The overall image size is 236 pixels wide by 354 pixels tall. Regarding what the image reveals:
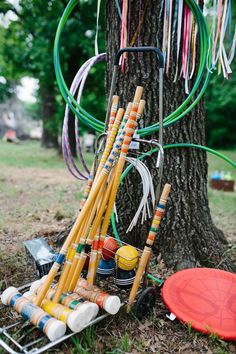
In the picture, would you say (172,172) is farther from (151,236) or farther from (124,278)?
(124,278)

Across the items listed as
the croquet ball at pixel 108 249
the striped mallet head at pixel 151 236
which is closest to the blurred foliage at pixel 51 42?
the croquet ball at pixel 108 249

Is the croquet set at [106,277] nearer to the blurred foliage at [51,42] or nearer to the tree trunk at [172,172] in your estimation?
the tree trunk at [172,172]

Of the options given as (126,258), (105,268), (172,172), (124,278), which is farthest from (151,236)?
(172,172)

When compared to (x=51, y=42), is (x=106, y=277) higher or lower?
lower

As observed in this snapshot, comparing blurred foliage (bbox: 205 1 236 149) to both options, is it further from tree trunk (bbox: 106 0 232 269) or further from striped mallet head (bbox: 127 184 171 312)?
striped mallet head (bbox: 127 184 171 312)

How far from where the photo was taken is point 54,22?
24.8 feet

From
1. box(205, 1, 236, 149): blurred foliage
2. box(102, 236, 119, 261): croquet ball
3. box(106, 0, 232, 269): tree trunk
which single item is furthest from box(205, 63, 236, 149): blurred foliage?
box(102, 236, 119, 261): croquet ball

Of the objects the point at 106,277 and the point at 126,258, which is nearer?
the point at 126,258

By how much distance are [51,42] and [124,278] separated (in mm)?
7555

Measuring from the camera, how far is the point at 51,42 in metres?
8.05

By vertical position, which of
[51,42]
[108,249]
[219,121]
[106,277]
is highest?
[51,42]

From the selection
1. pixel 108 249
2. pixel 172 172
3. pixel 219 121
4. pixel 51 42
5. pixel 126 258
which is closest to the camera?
pixel 126 258

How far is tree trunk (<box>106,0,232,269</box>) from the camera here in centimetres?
224

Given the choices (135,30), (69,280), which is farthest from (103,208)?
(135,30)
